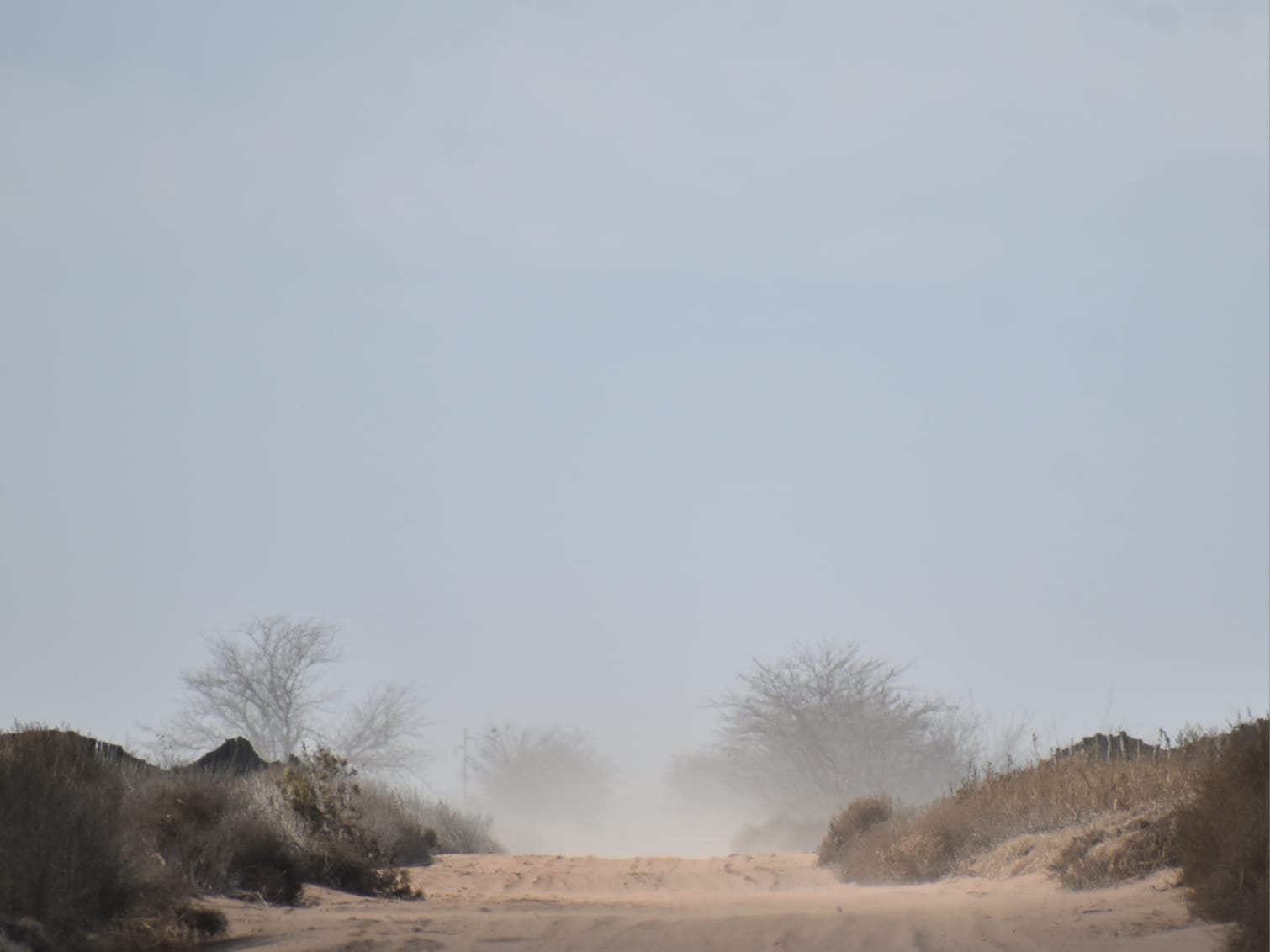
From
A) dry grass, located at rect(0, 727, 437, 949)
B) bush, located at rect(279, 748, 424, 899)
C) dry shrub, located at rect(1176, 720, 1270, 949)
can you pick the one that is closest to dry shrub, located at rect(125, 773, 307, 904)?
dry grass, located at rect(0, 727, 437, 949)

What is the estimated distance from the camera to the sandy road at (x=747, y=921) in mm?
8320

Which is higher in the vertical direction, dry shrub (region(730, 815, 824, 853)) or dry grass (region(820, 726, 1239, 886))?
dry shrub (region(730, 815, 824, 853))

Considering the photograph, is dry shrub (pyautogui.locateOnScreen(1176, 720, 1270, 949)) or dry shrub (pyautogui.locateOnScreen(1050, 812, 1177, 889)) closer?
dry shrub (pyautogui.locateOnScreen(1176, 720, 1270, 949))

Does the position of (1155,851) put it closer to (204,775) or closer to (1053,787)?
(1053,787)

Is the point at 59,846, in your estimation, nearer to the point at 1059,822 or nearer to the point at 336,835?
the point at 336,835

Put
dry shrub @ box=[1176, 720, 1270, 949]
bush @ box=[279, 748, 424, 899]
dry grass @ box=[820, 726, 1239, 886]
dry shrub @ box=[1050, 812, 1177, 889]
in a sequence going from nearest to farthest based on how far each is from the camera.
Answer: dry shrub @ box=[1176, 720, 1270, 949], dry shrub @ box=[1050, 812, 1177, 889], dry grass @ box=[820, 726, 1239, 886], bush @ box=[279, 748, 424, 899]

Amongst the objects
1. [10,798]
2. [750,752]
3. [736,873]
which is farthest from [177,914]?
[750,752]

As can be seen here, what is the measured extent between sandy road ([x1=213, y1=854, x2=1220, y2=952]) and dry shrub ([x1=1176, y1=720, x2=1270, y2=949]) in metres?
0.25

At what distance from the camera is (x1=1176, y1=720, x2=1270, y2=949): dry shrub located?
7207 millimetres

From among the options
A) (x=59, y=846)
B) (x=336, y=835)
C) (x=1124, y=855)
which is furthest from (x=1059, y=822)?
(x=59, y=846)

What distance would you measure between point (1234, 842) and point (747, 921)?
348 centimetres

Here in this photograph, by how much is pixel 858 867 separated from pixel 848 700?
3226 cm

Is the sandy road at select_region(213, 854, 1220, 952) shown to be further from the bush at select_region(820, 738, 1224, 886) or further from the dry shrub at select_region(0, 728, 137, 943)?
the dry shrub at select_region(0, 728, 137, 943)

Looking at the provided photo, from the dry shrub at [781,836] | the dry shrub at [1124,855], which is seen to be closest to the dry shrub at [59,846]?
the dry shrub at [1124,855]
